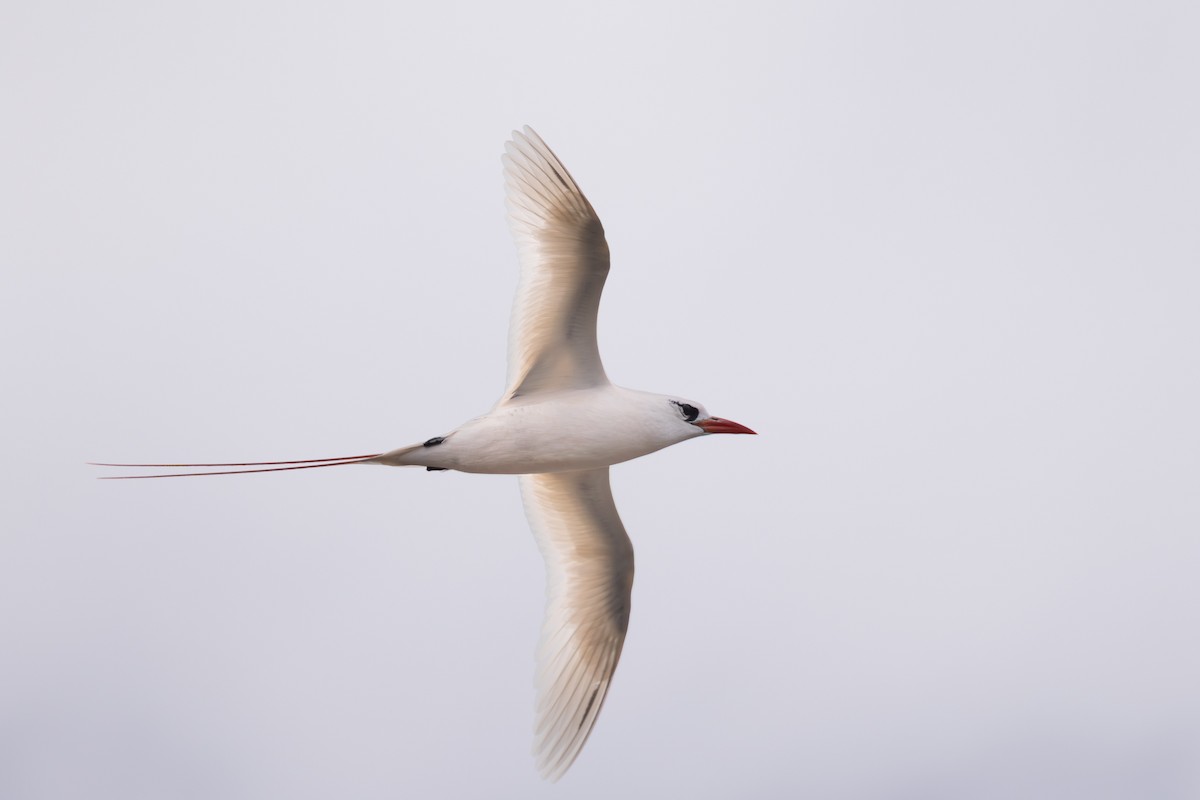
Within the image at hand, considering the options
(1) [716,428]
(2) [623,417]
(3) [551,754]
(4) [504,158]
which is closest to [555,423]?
(2) [623,417]

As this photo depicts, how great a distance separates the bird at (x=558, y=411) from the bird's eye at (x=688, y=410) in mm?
13

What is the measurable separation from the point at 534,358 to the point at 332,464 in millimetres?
2420

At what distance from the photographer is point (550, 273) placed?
13281mm

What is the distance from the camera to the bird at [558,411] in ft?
42.8

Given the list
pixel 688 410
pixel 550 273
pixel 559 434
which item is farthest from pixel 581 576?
pixel 550 273

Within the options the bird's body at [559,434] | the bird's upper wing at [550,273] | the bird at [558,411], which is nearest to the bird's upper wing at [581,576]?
the bird at [558,411]

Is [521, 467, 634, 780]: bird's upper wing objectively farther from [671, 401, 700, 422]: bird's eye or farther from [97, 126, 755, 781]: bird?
[671, 401, 700, 422]: bird's eye

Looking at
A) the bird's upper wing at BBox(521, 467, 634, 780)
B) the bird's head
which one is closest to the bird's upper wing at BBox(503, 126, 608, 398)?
the bird's head

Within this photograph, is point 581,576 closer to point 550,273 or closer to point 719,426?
point 719,426

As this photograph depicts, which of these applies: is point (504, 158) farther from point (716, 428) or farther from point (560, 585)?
point (560, 585)

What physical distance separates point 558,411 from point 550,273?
137 centimetres

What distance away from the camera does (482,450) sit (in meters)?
13.2

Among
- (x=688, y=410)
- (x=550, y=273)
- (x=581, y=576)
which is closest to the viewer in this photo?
(x=550, y=273)

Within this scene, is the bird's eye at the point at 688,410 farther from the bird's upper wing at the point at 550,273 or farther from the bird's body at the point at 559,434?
the bird's upper wing at the point at 550,273
